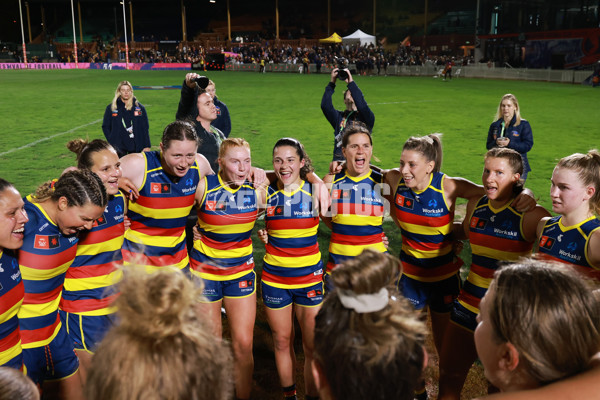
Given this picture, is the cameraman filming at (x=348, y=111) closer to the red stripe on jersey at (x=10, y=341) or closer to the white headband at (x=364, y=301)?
the red stripe on jersey at (x=10, y=341)

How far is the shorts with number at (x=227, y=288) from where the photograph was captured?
4285mm

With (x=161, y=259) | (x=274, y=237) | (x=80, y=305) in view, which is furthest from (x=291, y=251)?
(x=80, y=305)

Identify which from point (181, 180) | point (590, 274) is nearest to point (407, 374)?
point (590, 274)

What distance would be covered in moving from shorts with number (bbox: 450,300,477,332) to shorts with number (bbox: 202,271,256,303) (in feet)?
5.61

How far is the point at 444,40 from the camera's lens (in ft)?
169

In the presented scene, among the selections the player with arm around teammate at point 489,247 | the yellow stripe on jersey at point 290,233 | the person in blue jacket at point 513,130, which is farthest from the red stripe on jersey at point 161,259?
the person in blue jacket at point 513,130

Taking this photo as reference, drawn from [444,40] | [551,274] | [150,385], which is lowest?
[150,385]

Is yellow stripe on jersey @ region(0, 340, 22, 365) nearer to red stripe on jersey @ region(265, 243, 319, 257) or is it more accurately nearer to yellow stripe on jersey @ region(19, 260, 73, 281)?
yellow stripe on jersey @ region(19, 260, 73, 281)

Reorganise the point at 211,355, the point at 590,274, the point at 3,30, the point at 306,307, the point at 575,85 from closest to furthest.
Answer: the point at 211,355
the point at 590,274
the point at 306,307
the point at 575,85
the point at 3,30

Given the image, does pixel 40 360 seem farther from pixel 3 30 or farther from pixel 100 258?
pixel 3 30

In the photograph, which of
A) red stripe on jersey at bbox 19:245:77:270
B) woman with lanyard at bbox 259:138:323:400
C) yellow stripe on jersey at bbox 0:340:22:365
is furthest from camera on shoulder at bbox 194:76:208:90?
yellow stripe on jersey at bbox 0:340:22:365

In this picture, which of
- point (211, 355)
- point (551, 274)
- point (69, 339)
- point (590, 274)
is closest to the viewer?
point (211, 355)

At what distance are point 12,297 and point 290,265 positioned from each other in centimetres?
206

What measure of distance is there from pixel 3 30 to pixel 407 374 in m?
81.3
